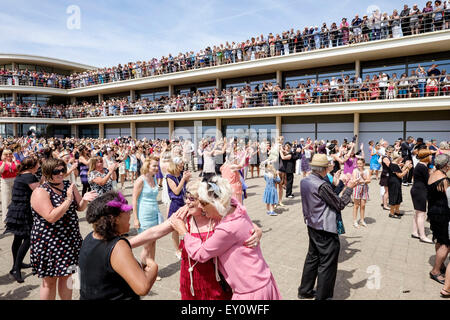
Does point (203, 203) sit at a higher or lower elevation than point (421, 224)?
higher

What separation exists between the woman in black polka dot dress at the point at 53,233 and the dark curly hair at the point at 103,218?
0.93 meters

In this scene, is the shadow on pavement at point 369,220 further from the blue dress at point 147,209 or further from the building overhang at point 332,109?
the building overhang at point 332,109

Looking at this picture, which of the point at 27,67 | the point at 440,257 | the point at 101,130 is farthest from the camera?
the point at 27,67

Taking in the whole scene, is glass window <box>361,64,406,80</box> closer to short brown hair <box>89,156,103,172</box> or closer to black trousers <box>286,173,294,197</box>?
black trousers <box>286,173,294,197</box>

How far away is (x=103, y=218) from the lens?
1.86 metres

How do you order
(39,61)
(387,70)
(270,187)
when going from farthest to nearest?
(39,61)
(387,70)
(270,187)

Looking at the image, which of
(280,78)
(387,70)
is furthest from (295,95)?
(387,70)

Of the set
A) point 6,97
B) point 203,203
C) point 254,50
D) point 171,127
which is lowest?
point 203,203

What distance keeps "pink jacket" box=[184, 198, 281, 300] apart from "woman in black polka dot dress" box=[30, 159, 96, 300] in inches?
58.6

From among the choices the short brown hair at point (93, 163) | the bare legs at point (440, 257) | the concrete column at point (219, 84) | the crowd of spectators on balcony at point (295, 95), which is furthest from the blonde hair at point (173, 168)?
the concrete column at point (219, 84)

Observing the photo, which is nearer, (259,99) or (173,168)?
(173,168)

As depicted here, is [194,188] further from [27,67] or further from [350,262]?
[27,67]

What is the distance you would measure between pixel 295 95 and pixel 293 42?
3707 millimetres
